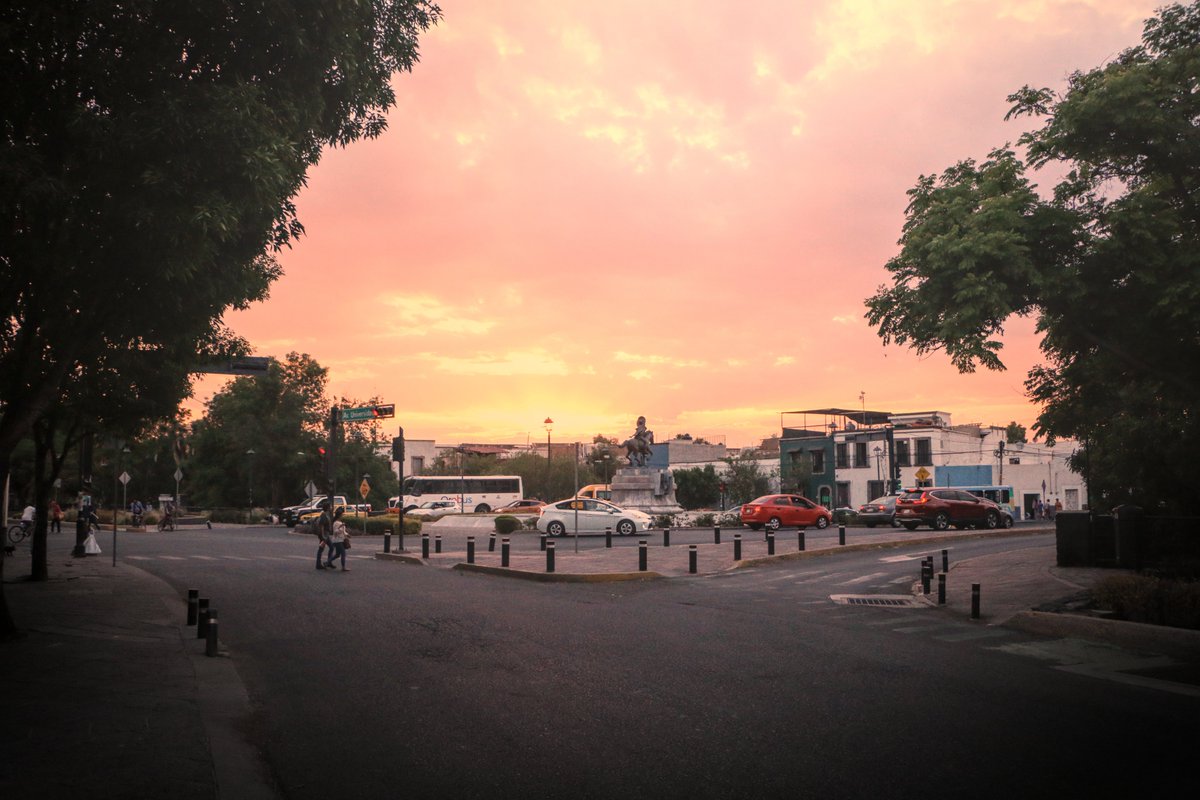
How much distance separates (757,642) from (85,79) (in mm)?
9915

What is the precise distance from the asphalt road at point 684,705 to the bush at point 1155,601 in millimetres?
1225

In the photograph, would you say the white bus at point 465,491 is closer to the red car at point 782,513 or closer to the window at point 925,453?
the red car at point 782,513

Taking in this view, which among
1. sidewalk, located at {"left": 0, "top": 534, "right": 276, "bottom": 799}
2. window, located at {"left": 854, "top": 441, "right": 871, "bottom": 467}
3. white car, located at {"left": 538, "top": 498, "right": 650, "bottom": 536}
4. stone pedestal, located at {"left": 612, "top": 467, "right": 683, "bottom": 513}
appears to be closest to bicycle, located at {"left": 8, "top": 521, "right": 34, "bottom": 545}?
white car, located at {"left": 538, "top": 498, "right": 650, "bottom": 536}

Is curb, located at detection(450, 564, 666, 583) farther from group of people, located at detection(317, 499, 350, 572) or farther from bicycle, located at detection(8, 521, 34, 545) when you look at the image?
bicycle, located at detection(8, 521, 34, 545)

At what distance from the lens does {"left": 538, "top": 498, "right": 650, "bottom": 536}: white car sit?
3575 cm

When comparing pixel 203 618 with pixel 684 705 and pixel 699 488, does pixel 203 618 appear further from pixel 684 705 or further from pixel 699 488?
pixel 699 488

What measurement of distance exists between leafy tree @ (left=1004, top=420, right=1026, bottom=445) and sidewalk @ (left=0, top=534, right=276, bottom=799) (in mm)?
73605

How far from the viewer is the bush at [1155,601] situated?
1154cm

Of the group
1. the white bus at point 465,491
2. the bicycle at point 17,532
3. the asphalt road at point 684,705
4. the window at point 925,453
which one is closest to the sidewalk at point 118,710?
the asphalt road at point 684,705

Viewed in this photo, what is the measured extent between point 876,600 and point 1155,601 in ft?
16.5

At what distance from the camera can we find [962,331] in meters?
12.6

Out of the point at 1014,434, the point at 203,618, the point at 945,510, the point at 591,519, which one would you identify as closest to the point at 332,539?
the point at 203,618

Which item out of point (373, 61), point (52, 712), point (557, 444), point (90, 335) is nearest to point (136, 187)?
point (90, 335)

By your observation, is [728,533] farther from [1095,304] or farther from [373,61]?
[373,61]
